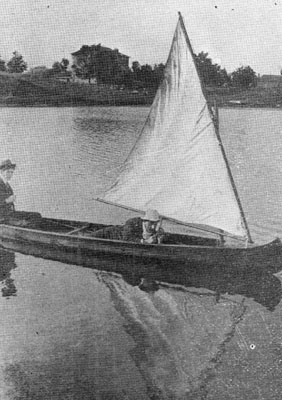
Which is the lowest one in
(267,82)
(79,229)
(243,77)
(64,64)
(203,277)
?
(203,277)

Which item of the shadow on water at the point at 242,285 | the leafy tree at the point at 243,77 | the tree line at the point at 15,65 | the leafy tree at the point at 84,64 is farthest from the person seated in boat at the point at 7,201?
the leafy tree at the point at 84,64

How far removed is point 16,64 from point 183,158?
31.6m

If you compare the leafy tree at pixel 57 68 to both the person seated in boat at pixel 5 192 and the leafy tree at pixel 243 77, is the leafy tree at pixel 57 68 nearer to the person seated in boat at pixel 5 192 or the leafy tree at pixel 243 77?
the leafy tree at pixel 243 77

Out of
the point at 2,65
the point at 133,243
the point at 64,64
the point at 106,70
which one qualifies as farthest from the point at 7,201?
the point at 64,64

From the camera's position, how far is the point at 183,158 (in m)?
10.8

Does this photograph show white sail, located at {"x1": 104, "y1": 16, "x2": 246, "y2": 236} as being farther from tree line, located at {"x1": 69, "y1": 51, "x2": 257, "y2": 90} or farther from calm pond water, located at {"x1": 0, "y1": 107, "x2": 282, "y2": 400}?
tree line, located at {"x1": 69, "y1": 51, "x2": 257, "y2": 90}

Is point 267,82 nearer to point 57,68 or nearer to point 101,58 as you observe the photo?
point 101,58

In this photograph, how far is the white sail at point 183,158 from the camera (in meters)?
10.2

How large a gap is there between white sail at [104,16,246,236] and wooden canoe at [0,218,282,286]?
626mm

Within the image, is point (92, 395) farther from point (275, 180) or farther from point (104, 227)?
point (275, 180)

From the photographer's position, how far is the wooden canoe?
10.4 m

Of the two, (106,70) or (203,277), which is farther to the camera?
(106,70)

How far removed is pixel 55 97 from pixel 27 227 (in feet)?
121

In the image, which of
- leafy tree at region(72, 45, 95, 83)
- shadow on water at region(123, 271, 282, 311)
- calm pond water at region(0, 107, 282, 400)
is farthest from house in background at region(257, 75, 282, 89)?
shadow on water at region(123, 271, 282, 311)
